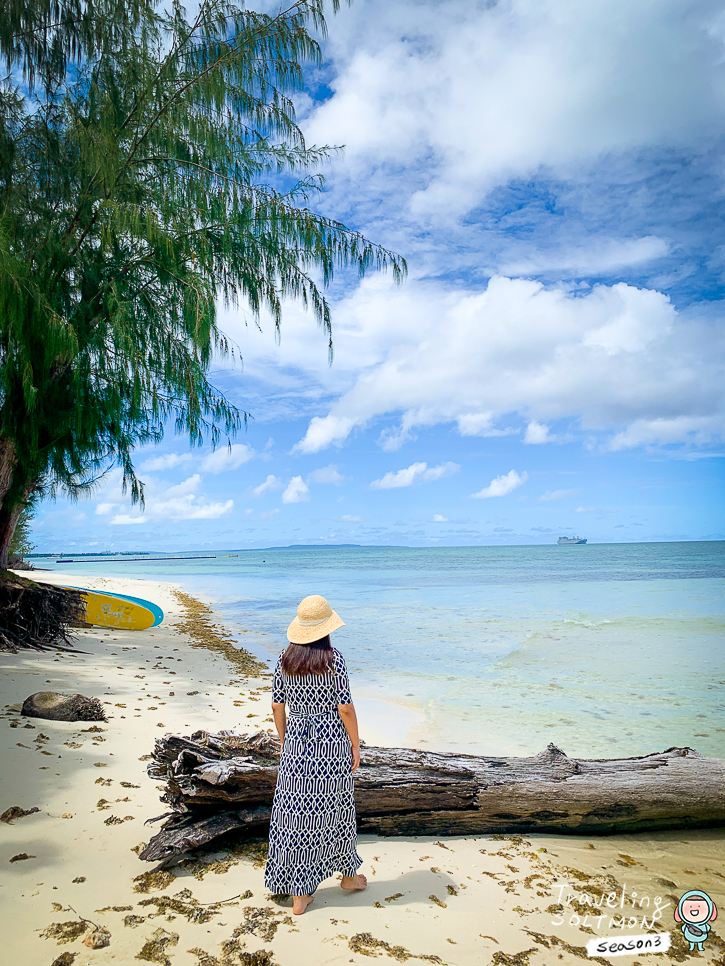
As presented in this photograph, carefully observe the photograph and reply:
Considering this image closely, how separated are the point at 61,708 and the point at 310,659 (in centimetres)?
313

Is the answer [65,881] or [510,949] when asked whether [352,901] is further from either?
[65,881]

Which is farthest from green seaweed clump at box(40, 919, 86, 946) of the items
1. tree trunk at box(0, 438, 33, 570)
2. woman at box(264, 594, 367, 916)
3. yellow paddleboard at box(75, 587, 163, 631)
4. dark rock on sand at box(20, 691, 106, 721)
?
yellow paddleboard at box(75, 587, 163, 631)

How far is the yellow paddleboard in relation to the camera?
32.9 feet

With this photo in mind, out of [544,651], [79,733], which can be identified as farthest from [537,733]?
[544,651]

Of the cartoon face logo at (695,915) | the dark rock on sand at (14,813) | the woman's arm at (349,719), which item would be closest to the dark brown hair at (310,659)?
the woman's arm at (349,719)

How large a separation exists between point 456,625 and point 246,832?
12554mm

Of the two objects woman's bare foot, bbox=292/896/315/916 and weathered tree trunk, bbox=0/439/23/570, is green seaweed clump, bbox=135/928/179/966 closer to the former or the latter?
woman's bare foot, bbox=292/896/315/916

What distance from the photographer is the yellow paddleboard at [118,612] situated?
32.9ft

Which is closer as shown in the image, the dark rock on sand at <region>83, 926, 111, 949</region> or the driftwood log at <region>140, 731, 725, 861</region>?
the dark rock on sand at <region>83, 926, 111, 949</region>

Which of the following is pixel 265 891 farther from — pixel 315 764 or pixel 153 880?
pixel 315 764

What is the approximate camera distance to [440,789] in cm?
338

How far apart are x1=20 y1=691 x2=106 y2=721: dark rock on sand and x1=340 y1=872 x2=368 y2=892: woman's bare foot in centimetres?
291

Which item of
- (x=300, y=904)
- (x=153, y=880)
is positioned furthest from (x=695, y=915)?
(x=153, y=880)

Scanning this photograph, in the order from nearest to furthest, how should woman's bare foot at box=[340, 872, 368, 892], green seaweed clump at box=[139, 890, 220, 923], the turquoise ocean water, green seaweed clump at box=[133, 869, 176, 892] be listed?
1. green seaweed clump at box=[139, 890, 220, 923]
2. green seaweed clump at box=[133, 869, 176, 892]
3. woman's bare foot at box=[340, 872, 368, 892]
4. the turquoise ocean water
